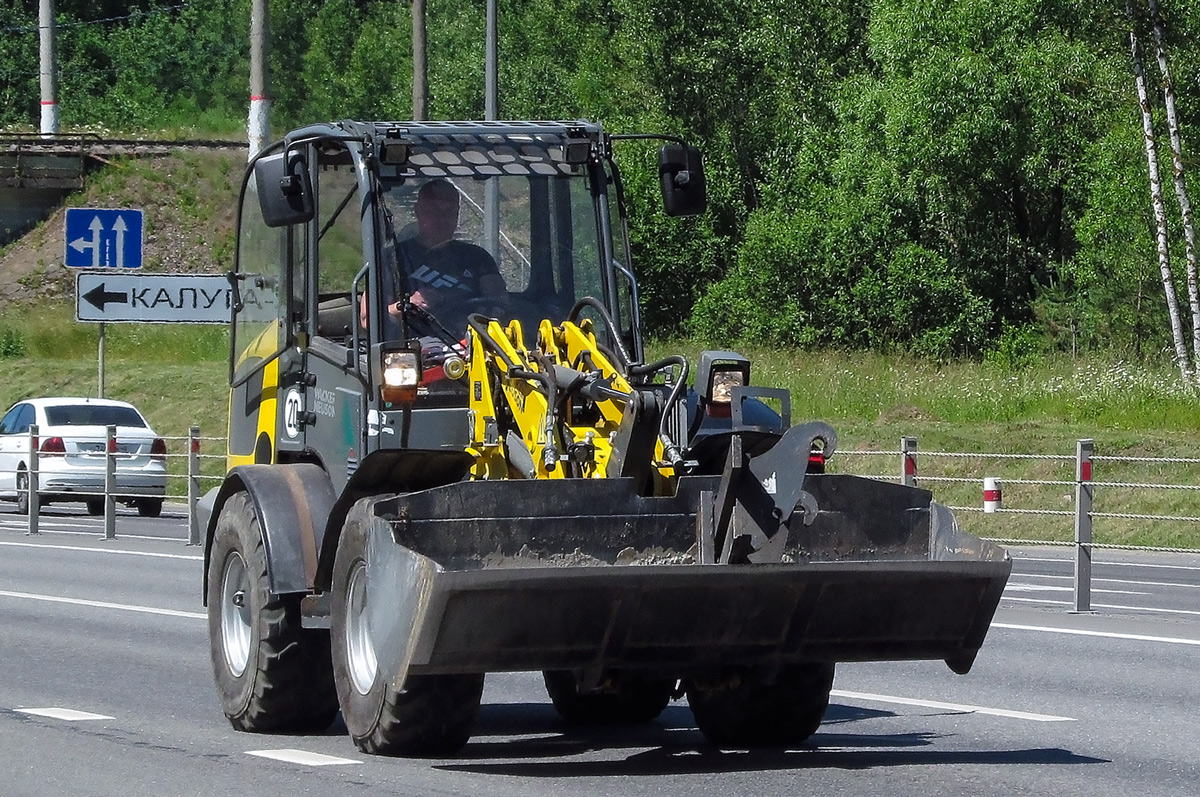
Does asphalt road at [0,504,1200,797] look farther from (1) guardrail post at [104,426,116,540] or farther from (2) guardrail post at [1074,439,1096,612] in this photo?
(1) guardrail post at [104,426,116,540]

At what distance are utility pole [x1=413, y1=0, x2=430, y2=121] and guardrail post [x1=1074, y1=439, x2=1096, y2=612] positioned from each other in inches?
697

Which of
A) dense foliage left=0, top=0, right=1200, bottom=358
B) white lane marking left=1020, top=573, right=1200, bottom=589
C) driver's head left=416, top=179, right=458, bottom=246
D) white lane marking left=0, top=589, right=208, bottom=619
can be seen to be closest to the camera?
driver's head left=416, top=179, right=458, bottom=246

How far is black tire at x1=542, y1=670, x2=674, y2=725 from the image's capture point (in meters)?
9.90

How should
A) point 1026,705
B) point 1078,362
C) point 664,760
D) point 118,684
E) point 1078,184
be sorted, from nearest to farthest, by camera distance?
point 664,760 < point 1026,705 < point 118,684 < point 1078,362 < point 1078,184

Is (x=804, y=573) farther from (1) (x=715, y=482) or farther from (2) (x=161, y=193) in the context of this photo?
(2) (x=161, y=193)

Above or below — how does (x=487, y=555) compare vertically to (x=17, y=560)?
above

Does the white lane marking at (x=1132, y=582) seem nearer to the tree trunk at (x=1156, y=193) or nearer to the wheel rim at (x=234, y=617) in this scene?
the wheel rim at (x=234, y=617)

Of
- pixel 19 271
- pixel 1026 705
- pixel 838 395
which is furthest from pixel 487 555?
pixel 19 271

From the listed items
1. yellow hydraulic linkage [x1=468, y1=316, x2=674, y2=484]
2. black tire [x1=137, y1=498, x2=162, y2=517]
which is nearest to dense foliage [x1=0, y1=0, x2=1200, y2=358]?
black tire [x1=137, y1=498, x2=162, y2=517]

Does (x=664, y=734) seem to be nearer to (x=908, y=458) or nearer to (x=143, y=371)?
(x=908, y=458)

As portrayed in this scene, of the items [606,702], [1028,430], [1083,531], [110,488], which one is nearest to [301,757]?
[606,702]

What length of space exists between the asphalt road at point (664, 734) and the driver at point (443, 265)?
2.02 metres

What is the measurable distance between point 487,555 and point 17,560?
13650mm

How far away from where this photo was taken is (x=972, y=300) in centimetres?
4359
